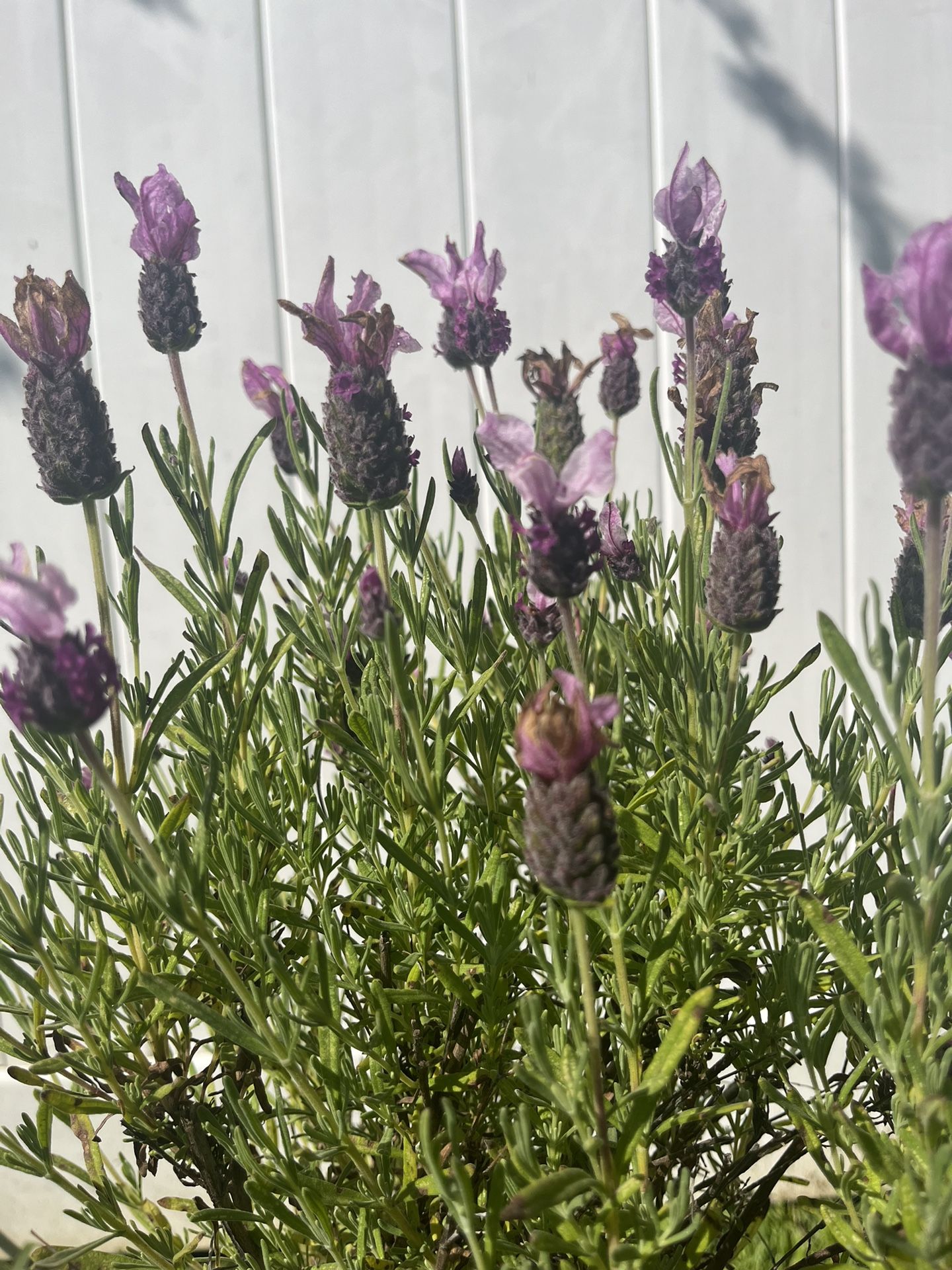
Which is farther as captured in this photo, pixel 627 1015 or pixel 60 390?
pixel 60 390

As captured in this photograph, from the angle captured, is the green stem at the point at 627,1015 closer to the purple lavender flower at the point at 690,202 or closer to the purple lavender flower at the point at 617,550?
the purple lavender flower at the point at 617,550

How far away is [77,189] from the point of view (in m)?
1.39

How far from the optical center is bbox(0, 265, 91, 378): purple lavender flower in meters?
0.57

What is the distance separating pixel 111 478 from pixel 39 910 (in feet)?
0.80

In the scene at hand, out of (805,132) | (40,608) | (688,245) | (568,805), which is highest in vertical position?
(805,132)

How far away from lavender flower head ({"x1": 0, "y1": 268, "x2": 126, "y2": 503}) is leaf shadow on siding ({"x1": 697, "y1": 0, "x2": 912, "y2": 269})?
1072mm

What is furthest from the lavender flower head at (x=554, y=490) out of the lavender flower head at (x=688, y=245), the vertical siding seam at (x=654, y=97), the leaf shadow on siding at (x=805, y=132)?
the leaf shadow on siding at (x=805, y=132)

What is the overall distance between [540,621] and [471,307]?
1.06 feet

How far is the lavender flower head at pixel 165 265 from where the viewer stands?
2.29 feet

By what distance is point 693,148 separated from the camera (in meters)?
1.34

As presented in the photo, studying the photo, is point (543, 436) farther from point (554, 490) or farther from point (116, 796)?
point (116, 796)

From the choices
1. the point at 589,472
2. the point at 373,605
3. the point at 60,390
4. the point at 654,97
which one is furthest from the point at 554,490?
the point at 654,97

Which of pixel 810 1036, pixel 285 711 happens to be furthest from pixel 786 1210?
pixel 285 711

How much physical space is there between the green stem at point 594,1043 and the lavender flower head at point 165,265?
511 millimetres
